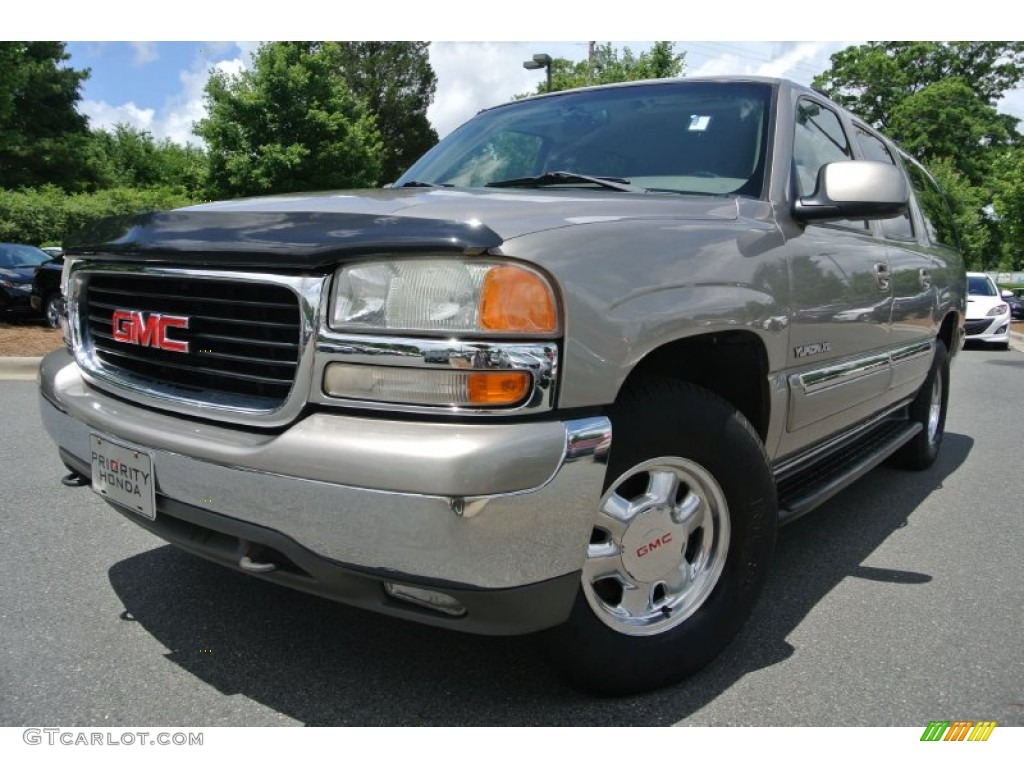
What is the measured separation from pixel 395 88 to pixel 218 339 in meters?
42.2

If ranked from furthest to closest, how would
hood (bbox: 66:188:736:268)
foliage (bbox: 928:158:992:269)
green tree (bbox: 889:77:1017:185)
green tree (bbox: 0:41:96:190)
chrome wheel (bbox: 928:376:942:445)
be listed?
green tree (bbox: 889:77:1017:185) < foliage (bbox: 928:158:992:269) < green tree (bbox: 0:41:96:190) < chrome wheel (bbox: 928:376:942:445) < hood (bbox: 66:188:736:268)

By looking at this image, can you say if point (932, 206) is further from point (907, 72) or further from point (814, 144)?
point (907, 72)

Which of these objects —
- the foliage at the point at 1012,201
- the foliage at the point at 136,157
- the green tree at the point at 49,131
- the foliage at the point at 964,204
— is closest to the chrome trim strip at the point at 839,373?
the foliage at the point at 1012,201

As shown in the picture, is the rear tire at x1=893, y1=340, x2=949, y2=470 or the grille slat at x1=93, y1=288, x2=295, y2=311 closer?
the grille slat at x1=93, y1=288, x2=295, y2=311

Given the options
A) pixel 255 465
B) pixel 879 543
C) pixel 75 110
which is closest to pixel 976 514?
pixel 879 543

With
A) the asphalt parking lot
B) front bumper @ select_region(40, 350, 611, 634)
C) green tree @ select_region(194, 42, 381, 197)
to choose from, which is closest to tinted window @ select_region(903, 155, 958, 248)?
the asphalt parking lot

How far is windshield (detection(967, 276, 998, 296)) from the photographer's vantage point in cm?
1501

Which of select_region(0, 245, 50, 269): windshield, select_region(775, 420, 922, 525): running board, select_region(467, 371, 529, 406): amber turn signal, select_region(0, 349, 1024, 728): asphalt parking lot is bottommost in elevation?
select_region(0, 349, 1024, 728): asphalt parking lot

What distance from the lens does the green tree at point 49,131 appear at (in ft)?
103

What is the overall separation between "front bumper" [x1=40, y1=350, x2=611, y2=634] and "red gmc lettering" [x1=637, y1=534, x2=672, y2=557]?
344 millimetres

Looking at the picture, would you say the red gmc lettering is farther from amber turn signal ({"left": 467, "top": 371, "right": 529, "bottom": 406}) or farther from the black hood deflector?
the black hood deflector

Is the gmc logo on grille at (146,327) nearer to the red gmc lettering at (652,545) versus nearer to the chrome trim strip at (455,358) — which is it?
the chrome trim strip at (455,358)

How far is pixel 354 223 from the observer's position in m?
1.84

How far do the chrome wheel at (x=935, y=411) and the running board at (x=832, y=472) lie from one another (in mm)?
711
